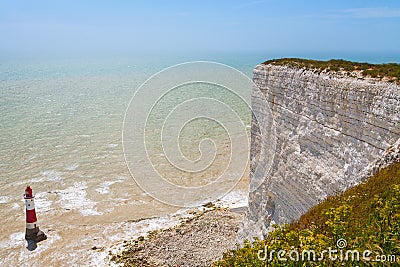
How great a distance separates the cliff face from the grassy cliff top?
0.27 m

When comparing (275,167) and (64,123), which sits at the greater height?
(275,167)

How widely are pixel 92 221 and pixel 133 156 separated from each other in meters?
11.7

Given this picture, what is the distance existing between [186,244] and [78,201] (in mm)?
10311

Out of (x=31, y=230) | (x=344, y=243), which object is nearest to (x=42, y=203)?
(x=31, y=230)

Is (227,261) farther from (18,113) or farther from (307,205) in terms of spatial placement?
(18,113)

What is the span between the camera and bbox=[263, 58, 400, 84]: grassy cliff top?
32.4 ft

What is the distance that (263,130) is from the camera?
15172 millimetres

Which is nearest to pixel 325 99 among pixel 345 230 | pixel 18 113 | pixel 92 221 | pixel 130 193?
pixel 345 230

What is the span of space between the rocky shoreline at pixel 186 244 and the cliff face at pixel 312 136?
2367 millimetres

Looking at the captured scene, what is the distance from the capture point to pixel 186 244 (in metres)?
18.7

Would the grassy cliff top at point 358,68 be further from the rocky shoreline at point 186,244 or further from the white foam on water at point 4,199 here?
the white foam on water at point 4,199

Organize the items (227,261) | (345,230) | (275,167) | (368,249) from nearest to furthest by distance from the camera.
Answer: (368,249), (345,230), (227,261), (275,167)

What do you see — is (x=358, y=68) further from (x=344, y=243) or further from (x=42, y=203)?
(x=42, y=203)

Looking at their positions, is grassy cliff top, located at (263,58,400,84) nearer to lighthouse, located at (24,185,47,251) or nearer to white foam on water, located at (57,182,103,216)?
lighthouse, located at (24,185,47,251)
